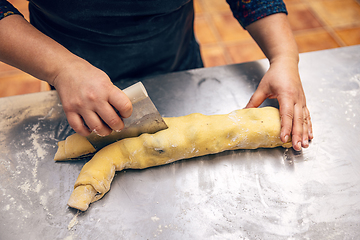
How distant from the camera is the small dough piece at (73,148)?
0.89 metres

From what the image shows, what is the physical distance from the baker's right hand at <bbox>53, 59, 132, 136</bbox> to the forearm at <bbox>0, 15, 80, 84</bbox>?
0.11 feet

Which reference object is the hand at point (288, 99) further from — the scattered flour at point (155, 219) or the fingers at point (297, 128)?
the scattered flour at point (155, 219)

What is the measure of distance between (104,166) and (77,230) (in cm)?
21

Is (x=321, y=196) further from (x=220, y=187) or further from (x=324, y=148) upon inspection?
(x=220, y=187)

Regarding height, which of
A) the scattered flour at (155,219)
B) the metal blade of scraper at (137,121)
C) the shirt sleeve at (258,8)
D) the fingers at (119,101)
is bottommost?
the scattered flour at (155,219)

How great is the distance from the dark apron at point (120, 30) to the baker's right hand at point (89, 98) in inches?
9.4

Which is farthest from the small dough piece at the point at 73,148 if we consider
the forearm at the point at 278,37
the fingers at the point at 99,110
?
the forearm at the point at 278,37

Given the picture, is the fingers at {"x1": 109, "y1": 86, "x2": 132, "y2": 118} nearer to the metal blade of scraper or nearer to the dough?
the metal blade of scraper

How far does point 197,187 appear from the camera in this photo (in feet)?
2.87

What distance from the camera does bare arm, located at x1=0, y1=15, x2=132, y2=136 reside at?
0.73 metres

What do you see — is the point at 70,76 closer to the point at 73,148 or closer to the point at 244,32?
the point at 73,148

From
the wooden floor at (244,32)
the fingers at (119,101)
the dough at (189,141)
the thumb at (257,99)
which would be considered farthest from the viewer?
the wooden floor at (244,32)

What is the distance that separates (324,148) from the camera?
954mm

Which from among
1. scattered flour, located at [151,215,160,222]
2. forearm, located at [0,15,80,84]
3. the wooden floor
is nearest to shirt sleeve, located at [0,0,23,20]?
forearm, located at [0,15,80,84]
